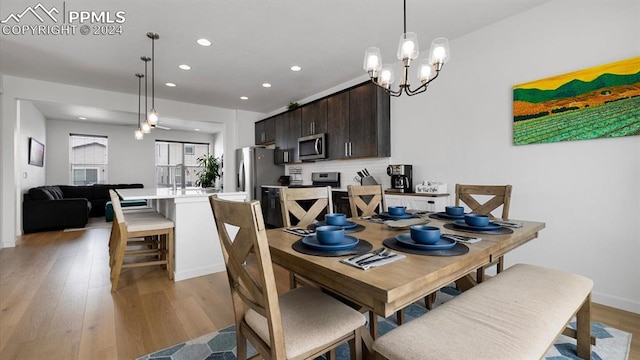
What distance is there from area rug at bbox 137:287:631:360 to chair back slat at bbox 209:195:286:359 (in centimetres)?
65

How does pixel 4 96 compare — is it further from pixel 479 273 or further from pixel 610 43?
pixel 610 43

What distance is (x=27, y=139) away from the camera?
5301 millimetres

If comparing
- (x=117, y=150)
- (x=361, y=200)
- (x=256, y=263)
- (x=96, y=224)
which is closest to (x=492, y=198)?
(x=361, y=200)

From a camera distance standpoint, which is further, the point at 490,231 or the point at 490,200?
the point at 490,200

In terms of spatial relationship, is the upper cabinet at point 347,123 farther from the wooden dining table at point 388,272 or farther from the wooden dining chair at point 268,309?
the wooden dining chair at point 268,309

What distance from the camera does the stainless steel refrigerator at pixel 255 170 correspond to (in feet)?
18.9

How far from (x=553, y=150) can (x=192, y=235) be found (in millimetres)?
3448

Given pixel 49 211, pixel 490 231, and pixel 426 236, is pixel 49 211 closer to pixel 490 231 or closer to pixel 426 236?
pixel 426 236

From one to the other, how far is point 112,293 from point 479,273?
3019 mm

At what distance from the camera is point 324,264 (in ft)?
3.22

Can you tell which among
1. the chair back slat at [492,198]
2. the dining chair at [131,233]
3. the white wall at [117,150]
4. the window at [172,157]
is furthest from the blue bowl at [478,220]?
the white wall at [117,150]

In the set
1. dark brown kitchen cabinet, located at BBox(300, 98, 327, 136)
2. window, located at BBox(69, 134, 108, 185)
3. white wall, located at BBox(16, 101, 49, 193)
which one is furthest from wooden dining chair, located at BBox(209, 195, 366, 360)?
window, located at BBox(69, 134, 108, 185)

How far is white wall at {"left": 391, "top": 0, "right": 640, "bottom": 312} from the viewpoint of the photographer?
6.91ft

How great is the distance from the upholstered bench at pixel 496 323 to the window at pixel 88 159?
365 inches
